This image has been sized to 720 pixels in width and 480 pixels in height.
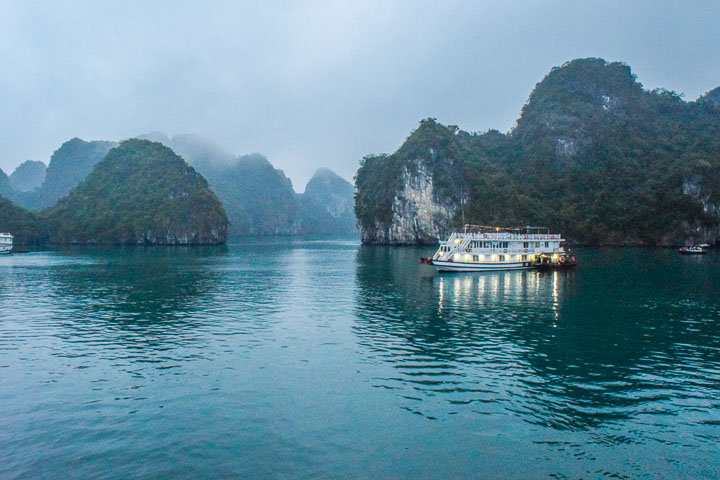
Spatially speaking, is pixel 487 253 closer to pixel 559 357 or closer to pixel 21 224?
pixel 559 357

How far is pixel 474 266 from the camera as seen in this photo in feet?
218

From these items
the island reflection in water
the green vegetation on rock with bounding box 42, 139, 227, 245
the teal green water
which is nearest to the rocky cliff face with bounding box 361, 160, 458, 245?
the green vegetation on rock with bounding box 42, 139, 227, 245

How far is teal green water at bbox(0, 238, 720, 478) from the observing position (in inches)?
482

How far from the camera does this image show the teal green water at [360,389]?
482 inches

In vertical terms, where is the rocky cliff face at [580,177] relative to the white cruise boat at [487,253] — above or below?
above

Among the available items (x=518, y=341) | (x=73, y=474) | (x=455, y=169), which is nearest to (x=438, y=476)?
(x=73, y=474)

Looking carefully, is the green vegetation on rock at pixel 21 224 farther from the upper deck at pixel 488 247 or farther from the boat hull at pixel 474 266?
the upper deck at pixel 488 247

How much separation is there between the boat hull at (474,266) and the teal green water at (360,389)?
2649 cm

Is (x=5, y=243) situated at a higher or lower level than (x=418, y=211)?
lower

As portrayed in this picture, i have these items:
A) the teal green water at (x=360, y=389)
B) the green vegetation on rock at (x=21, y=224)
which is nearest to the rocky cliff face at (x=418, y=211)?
the teal green water at (x=360, y=389)

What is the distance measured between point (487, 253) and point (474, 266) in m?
4.63

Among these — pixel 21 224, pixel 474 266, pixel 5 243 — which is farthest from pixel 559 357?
pixel 21 224

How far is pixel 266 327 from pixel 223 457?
17156mm

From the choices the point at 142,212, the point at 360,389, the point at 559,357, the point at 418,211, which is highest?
the point at 418,211
